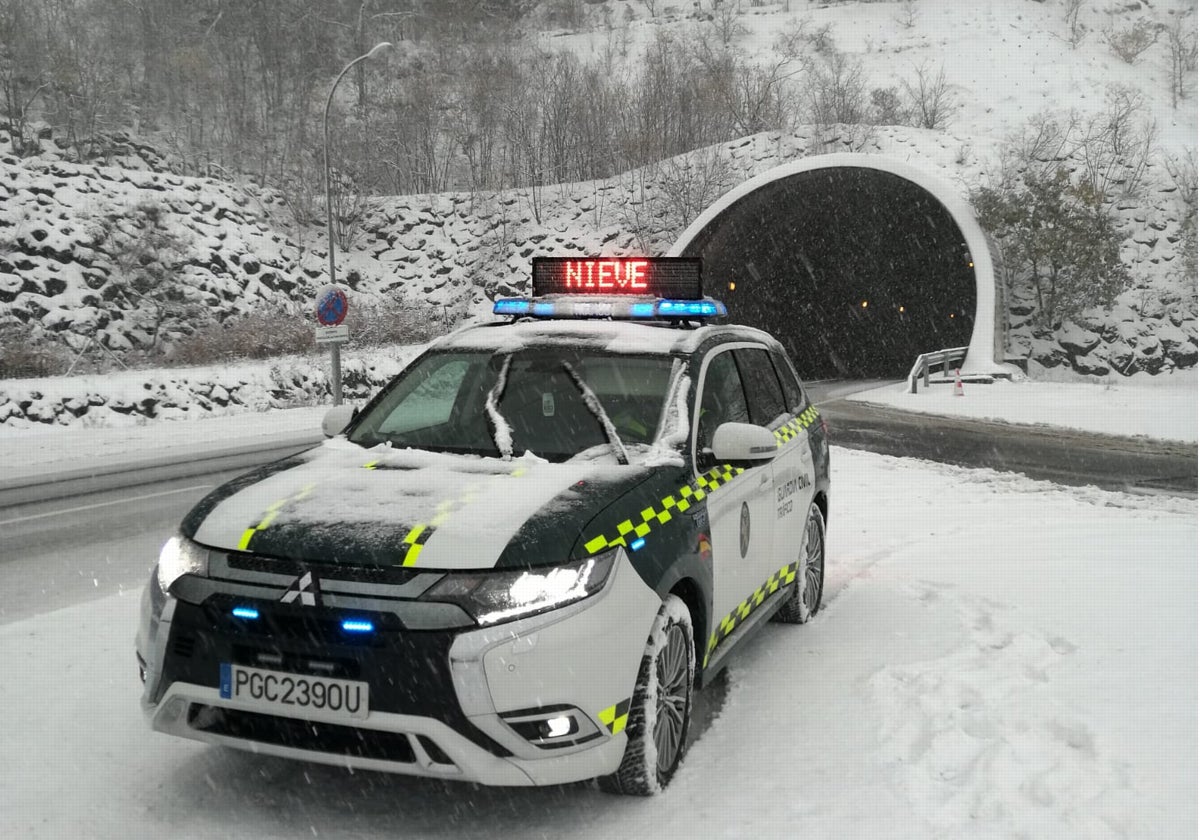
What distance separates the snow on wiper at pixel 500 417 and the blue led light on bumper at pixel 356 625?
1.34m

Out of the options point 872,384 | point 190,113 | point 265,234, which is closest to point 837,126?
point 872,384

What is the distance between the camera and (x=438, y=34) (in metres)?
86.4

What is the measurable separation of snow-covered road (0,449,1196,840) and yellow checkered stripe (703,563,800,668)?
39 cm

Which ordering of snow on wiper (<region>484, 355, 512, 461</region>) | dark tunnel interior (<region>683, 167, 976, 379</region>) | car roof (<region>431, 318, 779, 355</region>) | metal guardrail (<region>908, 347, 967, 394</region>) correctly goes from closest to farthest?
1. snow on wiper (<region>484, 355, 512, 461</region>)
2. car roof (<region>431, 318, 779, 355</region>)
3. metal guardrail (<region>908, 347, 967, 394</region>)
4. dark tunnel interior (<region>683, 167, 976, 379</region>)

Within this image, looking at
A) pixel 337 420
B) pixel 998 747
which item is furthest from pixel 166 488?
pixel 998 747

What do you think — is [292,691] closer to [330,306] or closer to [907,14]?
[330,306]

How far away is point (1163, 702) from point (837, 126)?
4712 centimetres

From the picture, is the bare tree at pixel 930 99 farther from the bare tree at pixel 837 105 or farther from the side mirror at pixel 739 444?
the side mirror at pixel 739 444

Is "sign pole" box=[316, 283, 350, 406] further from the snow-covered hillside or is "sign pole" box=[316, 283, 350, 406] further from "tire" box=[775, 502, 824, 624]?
"tire" box=[775, 502, 824, 624]

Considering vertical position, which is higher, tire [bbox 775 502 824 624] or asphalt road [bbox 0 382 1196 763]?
tire [bbox 775 502 824 624]

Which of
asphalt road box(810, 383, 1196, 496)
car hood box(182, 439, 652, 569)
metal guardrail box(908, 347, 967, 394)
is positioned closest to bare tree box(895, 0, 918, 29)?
metal guardrail box(908, 347, 967, 394)

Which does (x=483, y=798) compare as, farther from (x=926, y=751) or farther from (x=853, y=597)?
(x=853, y=597)

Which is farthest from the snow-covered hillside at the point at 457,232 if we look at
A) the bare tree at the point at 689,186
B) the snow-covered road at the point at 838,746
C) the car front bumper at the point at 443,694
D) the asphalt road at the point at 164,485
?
the car front bumper at the point at 443,694

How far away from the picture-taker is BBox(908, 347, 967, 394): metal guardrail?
1081 inches
